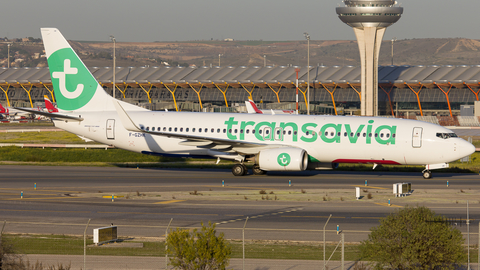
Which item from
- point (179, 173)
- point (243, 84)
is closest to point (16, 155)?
point (179, 173)

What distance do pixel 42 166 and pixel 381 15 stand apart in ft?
248

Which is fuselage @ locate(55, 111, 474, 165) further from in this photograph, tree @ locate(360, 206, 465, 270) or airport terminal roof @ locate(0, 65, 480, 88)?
airport terminal roof @ locate(0, 65, 480, 88)

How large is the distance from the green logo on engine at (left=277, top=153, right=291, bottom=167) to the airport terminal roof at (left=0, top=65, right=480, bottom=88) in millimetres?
89059

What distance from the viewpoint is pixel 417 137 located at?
36.9m

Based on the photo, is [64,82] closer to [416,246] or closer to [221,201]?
[221,201]

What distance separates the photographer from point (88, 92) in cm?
4269

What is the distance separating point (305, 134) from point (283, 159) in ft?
8.34

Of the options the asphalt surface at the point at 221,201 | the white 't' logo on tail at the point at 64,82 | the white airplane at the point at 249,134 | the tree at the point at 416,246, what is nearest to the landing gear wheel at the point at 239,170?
the white airplane at the point at 249,134

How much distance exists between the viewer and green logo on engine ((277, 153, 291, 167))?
37.1m

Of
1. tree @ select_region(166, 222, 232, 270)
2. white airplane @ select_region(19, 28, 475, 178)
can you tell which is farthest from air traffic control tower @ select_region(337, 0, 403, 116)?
tree @ select_region(166, 222, 232, 270)

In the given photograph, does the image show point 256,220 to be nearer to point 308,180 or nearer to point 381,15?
point 308,180

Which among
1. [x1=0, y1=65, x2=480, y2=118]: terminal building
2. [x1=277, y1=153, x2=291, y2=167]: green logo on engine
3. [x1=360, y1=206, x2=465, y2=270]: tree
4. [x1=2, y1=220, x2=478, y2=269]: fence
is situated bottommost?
[x1=2, y1=220, x2=478, y2=269]: fence

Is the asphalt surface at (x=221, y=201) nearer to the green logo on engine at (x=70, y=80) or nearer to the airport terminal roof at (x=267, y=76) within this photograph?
the green logo on engine at (x=70, y=80)

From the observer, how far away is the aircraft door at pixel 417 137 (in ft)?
121
